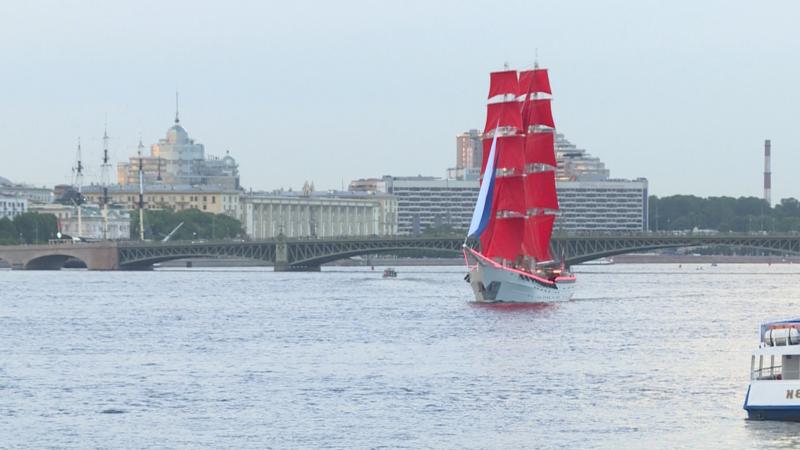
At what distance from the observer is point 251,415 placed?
39.8 meters

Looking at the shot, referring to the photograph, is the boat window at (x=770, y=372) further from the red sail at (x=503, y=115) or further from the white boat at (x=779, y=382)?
the red sail at (x=503, y=115)

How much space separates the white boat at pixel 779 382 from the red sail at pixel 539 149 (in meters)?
55.2

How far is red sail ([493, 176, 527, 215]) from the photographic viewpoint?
87.8 metres

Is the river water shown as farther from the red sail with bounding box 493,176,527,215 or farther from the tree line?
the tree line

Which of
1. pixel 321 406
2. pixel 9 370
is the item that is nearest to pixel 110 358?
pixel 9 370

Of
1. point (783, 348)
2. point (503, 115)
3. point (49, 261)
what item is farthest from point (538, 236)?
point (49, 261)

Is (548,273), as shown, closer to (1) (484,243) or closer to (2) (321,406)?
(1) (484,243)

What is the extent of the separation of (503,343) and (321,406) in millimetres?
16985

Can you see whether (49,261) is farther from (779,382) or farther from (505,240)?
(779,382)

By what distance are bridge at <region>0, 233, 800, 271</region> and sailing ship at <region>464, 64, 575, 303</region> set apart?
1047 inches

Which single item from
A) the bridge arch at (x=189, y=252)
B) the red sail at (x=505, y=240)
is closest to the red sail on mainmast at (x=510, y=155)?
the red sail at (x=505, y=240)

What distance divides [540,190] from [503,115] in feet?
12.8

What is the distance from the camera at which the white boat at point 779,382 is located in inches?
1421

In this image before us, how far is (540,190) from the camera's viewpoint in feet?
299
